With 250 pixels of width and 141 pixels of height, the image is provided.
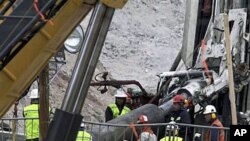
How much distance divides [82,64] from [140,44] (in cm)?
2487

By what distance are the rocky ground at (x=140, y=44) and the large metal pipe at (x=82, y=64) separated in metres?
19.5

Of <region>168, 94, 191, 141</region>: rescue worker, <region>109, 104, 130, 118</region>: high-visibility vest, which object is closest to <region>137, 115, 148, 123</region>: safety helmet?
<region>168, 94, 191, 141</region>: rescue worker

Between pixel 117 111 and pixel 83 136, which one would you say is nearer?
pixel 83 136

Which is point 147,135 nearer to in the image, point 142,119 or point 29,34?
point 142,119

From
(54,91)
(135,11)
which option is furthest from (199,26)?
(135,11)

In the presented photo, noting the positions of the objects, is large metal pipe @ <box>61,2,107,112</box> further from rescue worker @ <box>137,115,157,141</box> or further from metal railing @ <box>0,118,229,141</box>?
rescue worker @ <box>137,115,157,141</box>

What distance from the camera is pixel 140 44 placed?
29859mm

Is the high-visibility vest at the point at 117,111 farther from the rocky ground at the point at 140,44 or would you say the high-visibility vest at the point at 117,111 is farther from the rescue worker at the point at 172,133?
the rocky ground at the point at 140,44

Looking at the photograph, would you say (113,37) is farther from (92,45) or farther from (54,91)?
(92,45)

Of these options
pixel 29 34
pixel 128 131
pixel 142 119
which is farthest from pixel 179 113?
pixel 29 34

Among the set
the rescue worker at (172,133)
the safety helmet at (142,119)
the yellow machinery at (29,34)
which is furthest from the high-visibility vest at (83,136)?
the yellow machinery at (29,34)

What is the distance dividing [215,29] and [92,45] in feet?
29.3

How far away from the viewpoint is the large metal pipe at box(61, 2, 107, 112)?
498 cm

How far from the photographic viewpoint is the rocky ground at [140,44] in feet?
87.5
